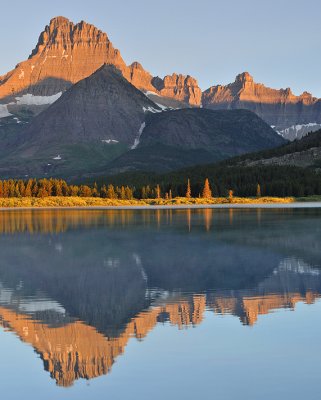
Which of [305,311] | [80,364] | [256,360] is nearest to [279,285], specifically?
[305,311]

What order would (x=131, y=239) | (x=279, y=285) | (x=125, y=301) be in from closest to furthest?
(x=125, y=301), (x=279, y=285), (x=131, y=239)

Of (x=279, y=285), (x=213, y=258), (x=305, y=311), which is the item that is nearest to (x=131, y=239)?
(x=213, y=258)

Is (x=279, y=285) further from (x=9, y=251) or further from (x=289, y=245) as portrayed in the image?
(x=9, y=251)

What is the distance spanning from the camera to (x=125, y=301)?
36.2 metres

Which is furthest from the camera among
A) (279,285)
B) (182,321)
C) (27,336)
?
(279,285)

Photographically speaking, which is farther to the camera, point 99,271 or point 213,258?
point 213,258

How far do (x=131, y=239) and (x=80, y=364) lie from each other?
170ft

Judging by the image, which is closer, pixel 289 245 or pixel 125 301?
pixel 125 301

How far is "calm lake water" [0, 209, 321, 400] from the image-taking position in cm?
2231

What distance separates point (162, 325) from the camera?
3039cm

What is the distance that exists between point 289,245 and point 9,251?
27.5m

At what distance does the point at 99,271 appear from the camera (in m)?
48.3

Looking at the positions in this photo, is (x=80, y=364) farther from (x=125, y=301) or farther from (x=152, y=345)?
(x=125, y=301)

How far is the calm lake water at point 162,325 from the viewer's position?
2231 centimetres
